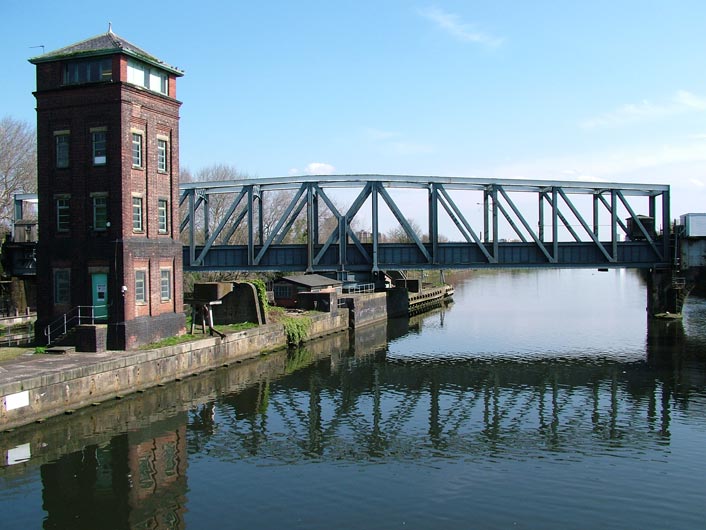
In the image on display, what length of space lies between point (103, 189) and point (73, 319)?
636 cm

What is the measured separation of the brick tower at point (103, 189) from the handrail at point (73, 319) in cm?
12

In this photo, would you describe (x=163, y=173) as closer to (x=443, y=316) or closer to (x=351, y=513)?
(x=351, y=513)

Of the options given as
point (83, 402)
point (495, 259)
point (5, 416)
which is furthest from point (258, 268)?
point (5, 416)

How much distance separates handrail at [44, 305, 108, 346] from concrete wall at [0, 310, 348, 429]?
9.99ft

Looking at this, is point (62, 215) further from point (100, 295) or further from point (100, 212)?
point (100, 295)

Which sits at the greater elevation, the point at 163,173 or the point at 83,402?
the point at 163,173

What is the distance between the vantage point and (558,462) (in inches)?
810

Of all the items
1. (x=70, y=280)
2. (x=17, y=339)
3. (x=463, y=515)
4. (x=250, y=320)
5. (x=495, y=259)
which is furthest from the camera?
(x=495, y=259)

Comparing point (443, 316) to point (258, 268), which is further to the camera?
point (443, 316)

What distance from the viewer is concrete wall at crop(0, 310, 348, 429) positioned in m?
22.6

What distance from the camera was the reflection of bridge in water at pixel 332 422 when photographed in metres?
19.4

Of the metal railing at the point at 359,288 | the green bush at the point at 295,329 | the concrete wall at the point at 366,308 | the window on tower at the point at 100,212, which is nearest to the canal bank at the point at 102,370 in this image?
the green bush at the point at 295,329

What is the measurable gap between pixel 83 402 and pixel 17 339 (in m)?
15.4

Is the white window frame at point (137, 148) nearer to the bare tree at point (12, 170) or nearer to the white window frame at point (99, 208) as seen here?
the white window frame at point (99, 208)
